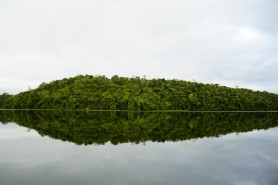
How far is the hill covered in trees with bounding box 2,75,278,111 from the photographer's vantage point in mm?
102625

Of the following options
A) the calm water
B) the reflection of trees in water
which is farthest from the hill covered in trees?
the calm water

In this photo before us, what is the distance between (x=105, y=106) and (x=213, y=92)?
4919 cm

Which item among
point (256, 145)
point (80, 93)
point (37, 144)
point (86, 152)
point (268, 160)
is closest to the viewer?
point (268, 160)

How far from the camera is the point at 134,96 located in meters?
106

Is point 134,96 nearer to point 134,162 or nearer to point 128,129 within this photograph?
point 128,129

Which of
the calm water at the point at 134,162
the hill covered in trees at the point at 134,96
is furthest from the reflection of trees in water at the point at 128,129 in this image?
the hill covered in trees at the point at 134,96

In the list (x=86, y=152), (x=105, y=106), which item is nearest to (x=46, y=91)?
(x=105, y=106)

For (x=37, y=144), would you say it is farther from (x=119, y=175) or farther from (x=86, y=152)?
(x=119, y=175)

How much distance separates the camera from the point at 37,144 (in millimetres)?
19438

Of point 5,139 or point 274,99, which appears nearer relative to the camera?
point 5,139

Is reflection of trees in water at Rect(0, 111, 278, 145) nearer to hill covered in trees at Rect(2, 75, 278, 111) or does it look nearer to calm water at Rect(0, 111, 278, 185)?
calm water at Rect(0, 111, 278, 185)

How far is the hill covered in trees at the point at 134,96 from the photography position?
103 metres

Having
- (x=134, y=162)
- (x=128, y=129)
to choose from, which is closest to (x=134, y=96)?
(x=128, y=129)

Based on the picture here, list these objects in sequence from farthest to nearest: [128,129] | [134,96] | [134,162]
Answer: [134,96] → [128,129] → [134,162]
